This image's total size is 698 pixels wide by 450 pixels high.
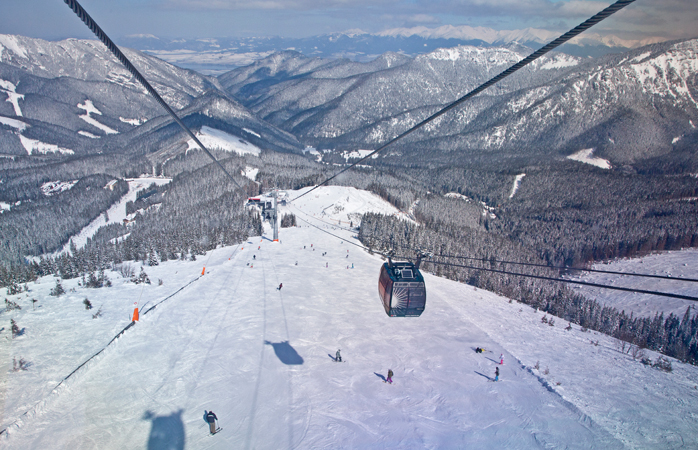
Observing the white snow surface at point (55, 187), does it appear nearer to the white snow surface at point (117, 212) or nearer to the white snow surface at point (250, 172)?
the white snow surface at point (117, 212)

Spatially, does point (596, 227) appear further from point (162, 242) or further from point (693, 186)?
point (162, 242)

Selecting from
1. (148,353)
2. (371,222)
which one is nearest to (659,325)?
Answer: (371,222)

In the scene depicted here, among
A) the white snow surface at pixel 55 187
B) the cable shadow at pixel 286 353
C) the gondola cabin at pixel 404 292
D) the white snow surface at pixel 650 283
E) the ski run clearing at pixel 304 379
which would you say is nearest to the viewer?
the ski run clearing at pixel 304 379

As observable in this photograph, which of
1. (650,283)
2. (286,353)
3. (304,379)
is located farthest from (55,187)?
(650,283)

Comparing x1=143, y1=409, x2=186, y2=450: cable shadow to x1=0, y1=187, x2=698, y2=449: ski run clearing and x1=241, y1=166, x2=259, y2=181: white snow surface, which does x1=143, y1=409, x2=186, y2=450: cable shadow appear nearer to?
x1=0, y1=187, x2=698, y2=449: ski run clearing

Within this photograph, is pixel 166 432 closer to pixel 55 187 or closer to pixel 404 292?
pixel 404 292

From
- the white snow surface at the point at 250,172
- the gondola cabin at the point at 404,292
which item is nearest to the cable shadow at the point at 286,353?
the gondola cabin at the point at 404,292

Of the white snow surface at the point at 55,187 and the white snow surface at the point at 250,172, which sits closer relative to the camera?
the white snow surface at the point at 250,172
